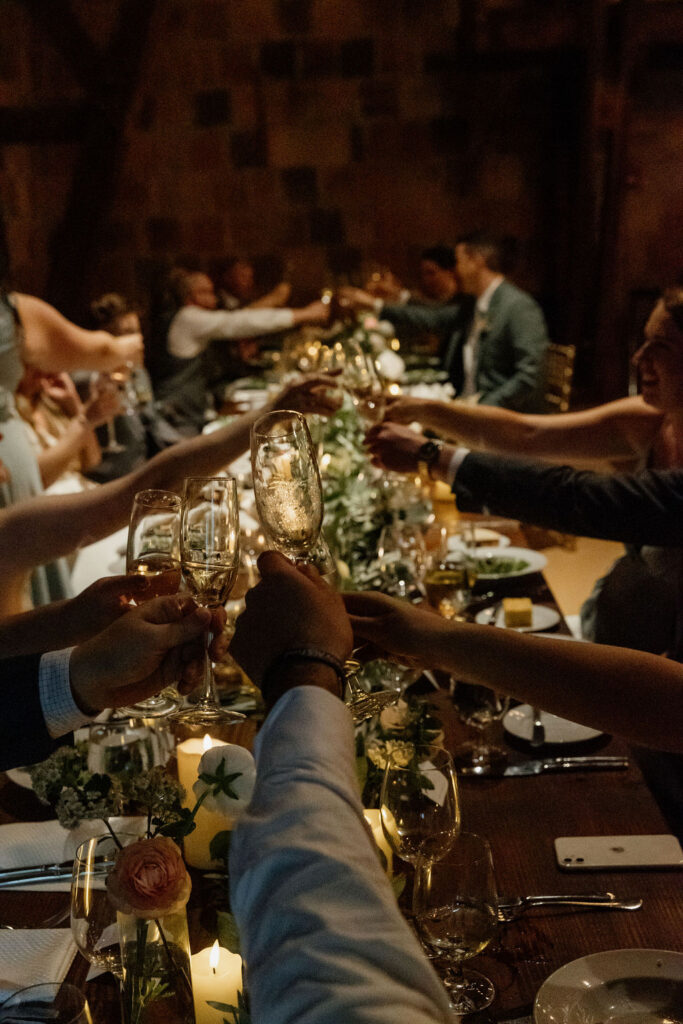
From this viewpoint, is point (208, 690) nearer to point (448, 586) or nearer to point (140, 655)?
point (140, 655)

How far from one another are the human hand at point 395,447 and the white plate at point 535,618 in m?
0.37

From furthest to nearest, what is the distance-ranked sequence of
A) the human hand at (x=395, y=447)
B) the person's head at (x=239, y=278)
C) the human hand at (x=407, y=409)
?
the person's head at (x=239, y=278), the human hand at (x=407, y=409), the human hand at (x=395, y=447)

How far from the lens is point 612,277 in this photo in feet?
25.5

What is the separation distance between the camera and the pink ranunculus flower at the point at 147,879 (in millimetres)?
906

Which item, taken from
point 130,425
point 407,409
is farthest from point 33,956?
point 130,425

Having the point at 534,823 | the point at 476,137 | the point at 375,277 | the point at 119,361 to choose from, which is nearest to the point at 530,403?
the point at 375,277

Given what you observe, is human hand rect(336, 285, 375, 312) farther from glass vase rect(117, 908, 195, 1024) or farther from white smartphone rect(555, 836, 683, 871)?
glass vase rect(117, 908, 195, 1024)

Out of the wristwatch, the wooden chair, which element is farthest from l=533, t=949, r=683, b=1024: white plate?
the wooden chair

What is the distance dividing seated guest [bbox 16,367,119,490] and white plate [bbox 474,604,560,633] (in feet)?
4.82

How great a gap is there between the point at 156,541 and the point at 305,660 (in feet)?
1.32

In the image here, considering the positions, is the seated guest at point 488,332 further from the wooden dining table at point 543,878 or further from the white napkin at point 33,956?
the white napkin at point 33,956

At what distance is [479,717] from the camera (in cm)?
A: 169

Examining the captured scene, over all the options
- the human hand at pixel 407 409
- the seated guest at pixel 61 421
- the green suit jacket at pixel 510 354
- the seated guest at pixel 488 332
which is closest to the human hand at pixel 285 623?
the human hand at pixel 407 409

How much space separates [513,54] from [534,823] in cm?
780
